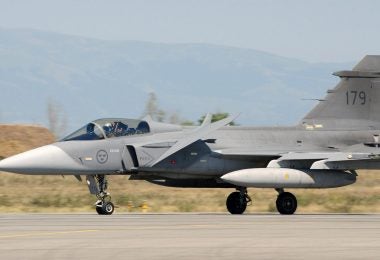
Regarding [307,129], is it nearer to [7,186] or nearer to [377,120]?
[377,120]

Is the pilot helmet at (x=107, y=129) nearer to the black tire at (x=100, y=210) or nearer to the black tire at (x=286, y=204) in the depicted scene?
the black tire at (x=100, y=210)

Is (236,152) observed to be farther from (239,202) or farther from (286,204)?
(286,204)

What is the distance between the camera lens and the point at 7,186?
46312 mm

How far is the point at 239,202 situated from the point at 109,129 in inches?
155

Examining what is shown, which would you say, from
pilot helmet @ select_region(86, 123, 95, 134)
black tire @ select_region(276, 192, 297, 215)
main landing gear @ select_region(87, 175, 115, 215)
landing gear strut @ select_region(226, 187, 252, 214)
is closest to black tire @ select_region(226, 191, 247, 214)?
landing gear strut @ select_region(226, 187, 252, 214)

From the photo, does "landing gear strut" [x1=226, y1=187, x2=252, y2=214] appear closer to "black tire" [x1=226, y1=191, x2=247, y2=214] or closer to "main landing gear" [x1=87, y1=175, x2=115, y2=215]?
"black tire" [x1=226, y1=191, x2=247, y2=214]

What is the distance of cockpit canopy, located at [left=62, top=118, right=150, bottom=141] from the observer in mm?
29328

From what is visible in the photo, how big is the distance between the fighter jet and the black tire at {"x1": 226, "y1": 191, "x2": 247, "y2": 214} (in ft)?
0.08

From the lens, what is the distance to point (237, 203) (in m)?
30.7

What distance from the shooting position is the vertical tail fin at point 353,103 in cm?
3238

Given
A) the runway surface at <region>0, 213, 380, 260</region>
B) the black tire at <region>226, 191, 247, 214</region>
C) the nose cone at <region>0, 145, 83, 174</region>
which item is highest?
the nose cone at <region>0, 145, 83, 174</region>

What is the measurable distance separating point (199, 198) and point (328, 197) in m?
4.06

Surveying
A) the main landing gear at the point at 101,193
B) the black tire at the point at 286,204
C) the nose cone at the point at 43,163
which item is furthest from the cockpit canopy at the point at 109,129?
the black tire at the point at 286,204

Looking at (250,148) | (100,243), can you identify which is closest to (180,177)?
(250,148)
